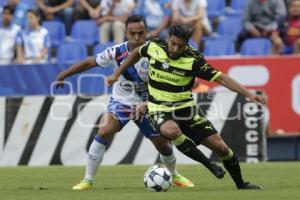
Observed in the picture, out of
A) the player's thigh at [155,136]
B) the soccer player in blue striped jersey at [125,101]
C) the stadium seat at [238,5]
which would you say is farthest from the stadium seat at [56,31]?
the player's thigh at [155,136]

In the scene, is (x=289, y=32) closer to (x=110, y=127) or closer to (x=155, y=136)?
(x=155, y=136)

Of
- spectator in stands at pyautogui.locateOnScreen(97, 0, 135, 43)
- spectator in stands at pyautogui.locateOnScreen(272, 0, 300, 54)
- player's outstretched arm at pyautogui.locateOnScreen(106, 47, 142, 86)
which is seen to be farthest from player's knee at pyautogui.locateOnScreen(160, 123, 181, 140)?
spectator in stands at pyautogui.locateOnScreen(97, 0, 135, 43)

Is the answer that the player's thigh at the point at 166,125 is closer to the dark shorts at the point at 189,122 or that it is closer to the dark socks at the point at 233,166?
the dark shorts at the point at 189,122

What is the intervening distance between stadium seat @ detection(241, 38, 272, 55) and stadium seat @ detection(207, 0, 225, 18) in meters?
2.06

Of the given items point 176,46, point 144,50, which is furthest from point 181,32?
point 144,50

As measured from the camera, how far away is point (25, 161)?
57.7ft

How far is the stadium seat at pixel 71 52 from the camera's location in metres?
20.4

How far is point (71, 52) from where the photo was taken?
20.5m

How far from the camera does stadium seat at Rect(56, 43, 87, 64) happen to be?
20359mm

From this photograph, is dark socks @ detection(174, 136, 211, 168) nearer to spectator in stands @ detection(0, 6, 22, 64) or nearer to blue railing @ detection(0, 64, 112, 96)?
blue railing @ detection(0, 64, 112, 96)

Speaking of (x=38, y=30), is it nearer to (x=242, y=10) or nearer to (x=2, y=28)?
(x=2, y=28)

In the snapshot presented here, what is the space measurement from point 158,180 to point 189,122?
2.59ft

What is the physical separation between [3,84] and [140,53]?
7740 mm

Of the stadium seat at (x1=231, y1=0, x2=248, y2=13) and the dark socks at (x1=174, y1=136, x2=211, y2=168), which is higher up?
the dark socks at (x1=174, y1=136, x2=211, y2=168)
